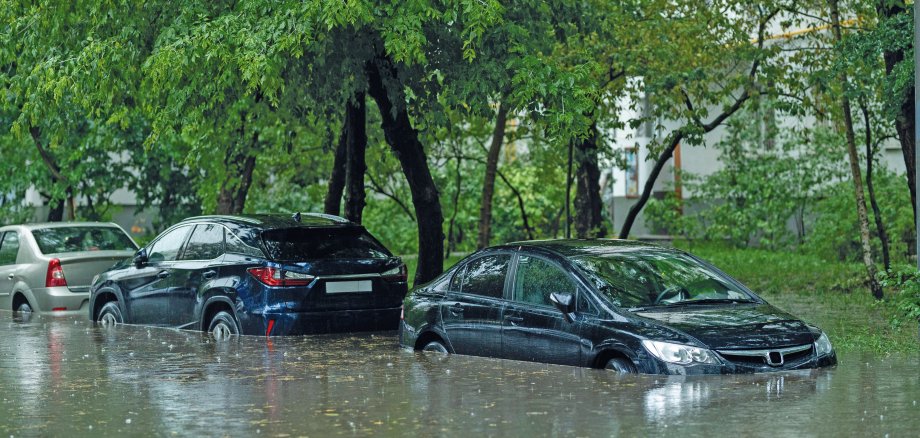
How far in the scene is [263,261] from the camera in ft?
49.0

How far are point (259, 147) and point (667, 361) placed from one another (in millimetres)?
16751

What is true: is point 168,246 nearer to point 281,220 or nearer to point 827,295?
point 281,220

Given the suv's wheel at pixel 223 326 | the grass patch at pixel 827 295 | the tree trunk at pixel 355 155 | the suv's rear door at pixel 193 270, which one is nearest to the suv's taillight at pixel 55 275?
the suv's rear door at pixel 193 270

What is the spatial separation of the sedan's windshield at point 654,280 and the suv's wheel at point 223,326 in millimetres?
4741

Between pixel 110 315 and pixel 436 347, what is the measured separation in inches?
248

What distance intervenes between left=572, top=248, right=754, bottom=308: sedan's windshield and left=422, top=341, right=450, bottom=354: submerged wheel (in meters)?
1.64

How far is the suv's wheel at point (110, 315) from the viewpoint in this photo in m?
17.6

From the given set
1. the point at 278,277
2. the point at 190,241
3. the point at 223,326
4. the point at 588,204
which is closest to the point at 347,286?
the point at 278,277

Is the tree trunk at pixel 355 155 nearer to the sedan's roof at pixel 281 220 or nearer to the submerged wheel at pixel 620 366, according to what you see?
the sedan's roof at pixel 281 220

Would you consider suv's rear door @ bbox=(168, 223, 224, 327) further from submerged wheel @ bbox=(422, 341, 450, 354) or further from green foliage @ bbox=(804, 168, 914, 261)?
green foliage @ bbox=(804, 168, 914, 261)

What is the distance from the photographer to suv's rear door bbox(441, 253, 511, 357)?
12.3 meters

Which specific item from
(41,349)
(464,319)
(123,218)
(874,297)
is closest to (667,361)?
(464,319)

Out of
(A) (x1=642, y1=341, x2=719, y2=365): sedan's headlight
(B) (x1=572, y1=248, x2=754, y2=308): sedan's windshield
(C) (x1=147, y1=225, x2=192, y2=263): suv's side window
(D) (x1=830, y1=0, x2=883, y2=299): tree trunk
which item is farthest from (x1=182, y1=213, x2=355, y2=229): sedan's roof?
(D) (x1=830, y1=0, x2=883, y2=299): tree trunk

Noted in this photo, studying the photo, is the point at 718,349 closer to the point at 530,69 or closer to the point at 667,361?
the point at 667,361
